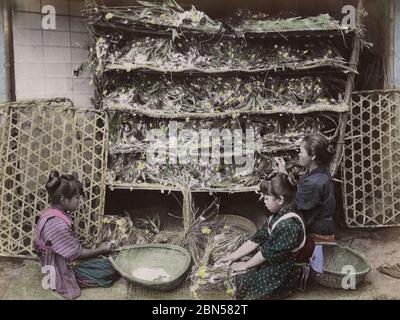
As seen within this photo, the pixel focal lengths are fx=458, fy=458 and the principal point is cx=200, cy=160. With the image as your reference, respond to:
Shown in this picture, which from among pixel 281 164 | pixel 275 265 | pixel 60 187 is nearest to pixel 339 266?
pixel 275 265

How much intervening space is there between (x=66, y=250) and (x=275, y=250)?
1.68 metres

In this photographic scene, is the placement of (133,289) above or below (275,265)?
below

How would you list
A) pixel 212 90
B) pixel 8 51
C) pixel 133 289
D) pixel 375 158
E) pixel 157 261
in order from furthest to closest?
1. pixel 375 158
2. pixel 212 90
3. pixel 8 51
4. pixel 157 261
5. pixel 133 289

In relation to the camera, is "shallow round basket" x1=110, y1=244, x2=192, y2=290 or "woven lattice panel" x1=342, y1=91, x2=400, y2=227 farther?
"woven lattice panel" x1=342, y1=91, x2=400, y2=227

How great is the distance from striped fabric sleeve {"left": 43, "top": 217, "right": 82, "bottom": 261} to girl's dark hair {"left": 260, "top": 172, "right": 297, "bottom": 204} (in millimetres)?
1608

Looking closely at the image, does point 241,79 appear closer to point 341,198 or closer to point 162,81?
point 162,81

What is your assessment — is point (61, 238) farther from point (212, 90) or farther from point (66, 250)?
point (212, 90)

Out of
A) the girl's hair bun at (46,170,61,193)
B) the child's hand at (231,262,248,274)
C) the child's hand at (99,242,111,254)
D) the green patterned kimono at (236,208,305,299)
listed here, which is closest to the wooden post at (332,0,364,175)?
the green patterned kimono at (236,208,305,299)

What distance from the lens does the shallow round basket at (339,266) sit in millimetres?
3830

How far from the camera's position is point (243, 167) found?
432cm

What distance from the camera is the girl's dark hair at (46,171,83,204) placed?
369 centimetres

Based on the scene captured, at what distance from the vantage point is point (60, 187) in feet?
12.1

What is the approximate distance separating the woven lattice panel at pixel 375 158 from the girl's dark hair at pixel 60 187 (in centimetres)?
248

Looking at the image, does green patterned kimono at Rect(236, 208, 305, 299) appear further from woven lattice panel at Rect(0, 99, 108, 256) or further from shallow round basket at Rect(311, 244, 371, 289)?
woven lattice panel at Rect(0, 99, 108, 256)
